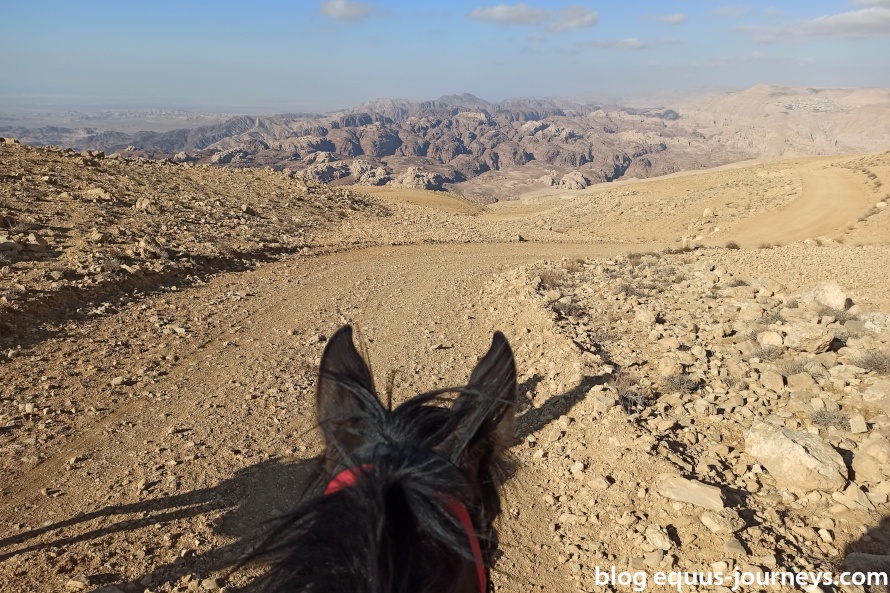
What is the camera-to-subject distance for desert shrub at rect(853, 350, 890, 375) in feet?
20.0

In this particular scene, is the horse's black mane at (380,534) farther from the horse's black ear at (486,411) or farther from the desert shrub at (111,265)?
the desert shrub at (111,265)

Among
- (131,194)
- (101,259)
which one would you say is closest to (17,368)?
(101,259)

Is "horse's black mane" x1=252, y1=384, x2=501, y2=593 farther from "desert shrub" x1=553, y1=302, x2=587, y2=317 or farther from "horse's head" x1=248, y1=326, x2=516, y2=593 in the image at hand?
"desert shrub" x1=553, y1=302, x2=587, y2=317

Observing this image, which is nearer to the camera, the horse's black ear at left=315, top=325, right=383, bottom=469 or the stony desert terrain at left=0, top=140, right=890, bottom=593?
the horse's black ear at left=315, top=325, right=383, bottom=469

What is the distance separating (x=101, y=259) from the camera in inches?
388

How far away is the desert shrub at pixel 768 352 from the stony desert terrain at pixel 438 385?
0.38 ft

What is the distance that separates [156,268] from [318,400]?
996 centimetres

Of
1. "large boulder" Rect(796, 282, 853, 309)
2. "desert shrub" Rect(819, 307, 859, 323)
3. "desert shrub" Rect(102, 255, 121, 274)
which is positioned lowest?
"desert shrub" Rect(819, 307, 859, 323)

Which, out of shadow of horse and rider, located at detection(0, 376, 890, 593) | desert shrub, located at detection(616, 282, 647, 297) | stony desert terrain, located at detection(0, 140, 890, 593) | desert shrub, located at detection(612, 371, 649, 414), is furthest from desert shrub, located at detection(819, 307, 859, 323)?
shadow of horse and rider, located at detection(0, 376, 890, 593)

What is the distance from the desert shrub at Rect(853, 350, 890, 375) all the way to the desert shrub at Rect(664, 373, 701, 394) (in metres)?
1.99

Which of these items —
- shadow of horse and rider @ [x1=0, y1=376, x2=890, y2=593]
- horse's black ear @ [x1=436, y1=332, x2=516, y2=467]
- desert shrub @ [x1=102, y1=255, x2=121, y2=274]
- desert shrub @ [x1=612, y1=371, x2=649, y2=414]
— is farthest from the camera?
desert shrub @ [x1=102, y1=255, x2=121, y2=274]

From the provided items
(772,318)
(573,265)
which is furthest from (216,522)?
(573,265)

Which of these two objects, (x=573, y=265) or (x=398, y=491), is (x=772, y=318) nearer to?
(x=573, y=265)

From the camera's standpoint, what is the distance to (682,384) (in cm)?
618
